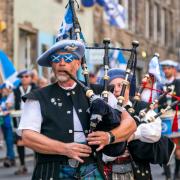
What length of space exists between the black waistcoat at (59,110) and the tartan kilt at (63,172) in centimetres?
5

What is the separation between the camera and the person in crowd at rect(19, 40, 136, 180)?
497cm

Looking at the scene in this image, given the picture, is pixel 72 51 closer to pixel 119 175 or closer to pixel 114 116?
pixel 114 116

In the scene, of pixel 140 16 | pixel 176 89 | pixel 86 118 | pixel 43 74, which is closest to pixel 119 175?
pixel 86 118

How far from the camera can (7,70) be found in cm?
1317

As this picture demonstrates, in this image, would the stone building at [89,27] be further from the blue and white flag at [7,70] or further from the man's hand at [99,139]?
the man's hand at [99,139]

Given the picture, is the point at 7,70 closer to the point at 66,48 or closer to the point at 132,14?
the point at 66,48

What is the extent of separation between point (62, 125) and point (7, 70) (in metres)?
8.24

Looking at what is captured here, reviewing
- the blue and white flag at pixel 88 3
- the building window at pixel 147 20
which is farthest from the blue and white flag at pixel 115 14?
the building window at pixel 147 20

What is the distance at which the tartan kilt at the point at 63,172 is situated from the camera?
506 cm

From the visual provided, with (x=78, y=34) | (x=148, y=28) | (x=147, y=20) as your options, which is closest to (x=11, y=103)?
(x=78, y=34)

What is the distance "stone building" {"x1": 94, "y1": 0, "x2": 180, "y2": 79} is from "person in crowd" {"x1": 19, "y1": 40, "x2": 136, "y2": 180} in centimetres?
2509

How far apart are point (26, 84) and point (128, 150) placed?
8.02 metres

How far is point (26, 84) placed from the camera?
14.1 meters

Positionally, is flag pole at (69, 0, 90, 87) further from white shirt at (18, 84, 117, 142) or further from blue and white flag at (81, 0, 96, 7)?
blue and white flag at (81, 0, 96, 7)
